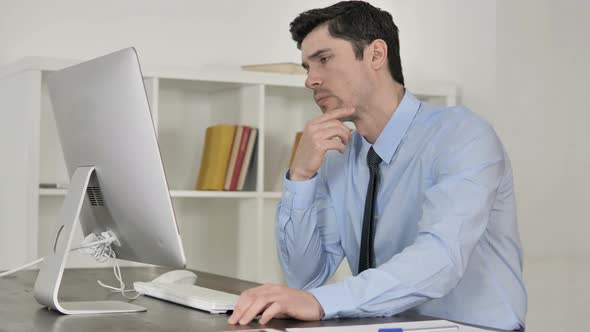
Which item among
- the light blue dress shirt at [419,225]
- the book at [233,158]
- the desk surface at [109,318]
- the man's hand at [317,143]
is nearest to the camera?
the desk surface at [109,318]

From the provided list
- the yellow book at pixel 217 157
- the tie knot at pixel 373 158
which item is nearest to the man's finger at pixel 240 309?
the tie knot at pixel 373 158

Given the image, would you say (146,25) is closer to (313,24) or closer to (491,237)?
(313,24)

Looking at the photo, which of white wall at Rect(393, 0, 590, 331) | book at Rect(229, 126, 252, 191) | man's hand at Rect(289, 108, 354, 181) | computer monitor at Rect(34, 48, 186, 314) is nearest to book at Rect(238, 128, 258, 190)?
book at Rect(229, 126, 252, 191)

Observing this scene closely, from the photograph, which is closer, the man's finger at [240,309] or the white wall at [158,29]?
the man's finger at [240,309]

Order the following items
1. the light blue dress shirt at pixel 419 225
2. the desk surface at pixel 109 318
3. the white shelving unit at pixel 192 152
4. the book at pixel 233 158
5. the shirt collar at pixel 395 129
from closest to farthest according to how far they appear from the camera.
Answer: the desk surface at pixel 109 318, the light blue dress shirt at pixel 419 225, the shirt collar at pixel 395 129, the white shelving unit at pixel 192 152, the book at pixel 233 158

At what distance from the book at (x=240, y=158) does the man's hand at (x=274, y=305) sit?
2.19 meters

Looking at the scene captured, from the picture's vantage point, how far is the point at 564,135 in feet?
12.2

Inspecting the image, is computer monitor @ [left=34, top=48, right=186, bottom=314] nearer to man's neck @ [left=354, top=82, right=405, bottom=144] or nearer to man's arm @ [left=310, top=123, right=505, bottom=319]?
man's arm @ [left=310, top=123, right=505, bottom=319]

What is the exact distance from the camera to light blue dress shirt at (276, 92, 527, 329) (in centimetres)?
167

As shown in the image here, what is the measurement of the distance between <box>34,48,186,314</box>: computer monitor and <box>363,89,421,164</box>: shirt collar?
70 centimetres

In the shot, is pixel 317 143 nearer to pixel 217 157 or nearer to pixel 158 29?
pixel 217 157

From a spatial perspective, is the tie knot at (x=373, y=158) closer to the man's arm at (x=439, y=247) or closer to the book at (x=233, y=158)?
the man's arm at (x=439, y=247)

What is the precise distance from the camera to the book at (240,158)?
3.76 m

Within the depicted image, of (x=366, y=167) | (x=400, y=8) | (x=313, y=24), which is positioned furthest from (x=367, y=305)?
(x=400, y=8)
